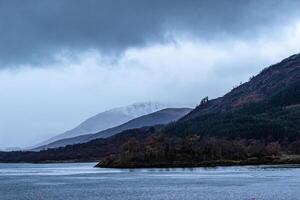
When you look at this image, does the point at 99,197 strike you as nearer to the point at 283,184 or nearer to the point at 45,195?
the point at 45,195

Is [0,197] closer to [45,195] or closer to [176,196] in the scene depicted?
[45,195]

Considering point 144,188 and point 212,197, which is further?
point 144,188

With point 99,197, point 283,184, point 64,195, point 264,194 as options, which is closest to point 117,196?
point 99,197

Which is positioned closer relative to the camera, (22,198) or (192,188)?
(22,198)

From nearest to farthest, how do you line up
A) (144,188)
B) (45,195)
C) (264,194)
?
(264,194) → (45,195) → (144,188)

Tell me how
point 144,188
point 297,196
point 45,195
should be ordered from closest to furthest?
1. point 297,196
2. point 45,195
3. point 144,188

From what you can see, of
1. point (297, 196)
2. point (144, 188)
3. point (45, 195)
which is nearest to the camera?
point (297, 196)

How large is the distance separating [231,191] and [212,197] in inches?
499

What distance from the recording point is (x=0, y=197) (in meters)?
116

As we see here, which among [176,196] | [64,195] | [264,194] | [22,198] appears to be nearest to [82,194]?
[64,195]

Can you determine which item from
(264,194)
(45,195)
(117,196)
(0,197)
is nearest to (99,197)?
(117,196)

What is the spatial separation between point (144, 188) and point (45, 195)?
24.2 meters

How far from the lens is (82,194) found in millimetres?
120125

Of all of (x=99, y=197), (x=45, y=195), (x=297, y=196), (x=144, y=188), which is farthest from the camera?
(x=144, y=188)
